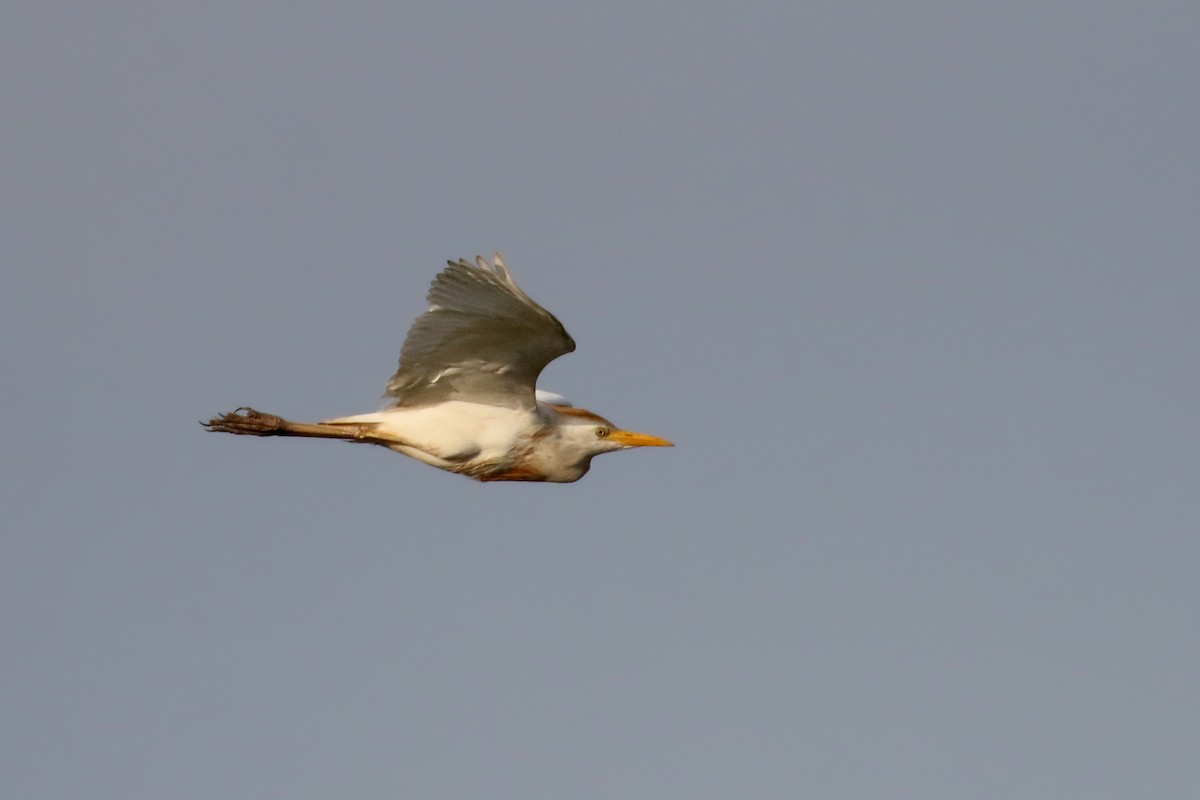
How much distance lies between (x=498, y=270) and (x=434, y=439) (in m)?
2.40

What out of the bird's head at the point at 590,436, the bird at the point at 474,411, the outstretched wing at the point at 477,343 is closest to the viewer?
the outstretched wing at the point at 477,343

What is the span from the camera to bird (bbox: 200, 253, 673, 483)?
15266 millimetres

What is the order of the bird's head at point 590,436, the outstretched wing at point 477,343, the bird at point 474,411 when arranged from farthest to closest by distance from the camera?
the bird's head at point 590,436 → the bird at point 474,411 → the outstretched wing at point 477,343

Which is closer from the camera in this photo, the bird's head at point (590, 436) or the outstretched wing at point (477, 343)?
the outstretched wing at point (477, 343)

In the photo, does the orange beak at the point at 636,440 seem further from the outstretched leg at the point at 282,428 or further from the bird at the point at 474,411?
the outstretched leg at the point at 282,428

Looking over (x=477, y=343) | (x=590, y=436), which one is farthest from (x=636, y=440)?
(x=477, y=343)

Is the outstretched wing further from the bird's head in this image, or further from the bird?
the bird's head

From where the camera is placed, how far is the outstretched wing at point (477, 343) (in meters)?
14.6

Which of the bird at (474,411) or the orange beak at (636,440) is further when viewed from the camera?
the orange beak at (636,440)

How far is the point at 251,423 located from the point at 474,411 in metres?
2.08

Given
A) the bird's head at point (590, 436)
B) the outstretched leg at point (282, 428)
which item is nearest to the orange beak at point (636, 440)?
the bird's head at point (590, 436)

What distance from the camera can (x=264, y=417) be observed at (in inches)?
641

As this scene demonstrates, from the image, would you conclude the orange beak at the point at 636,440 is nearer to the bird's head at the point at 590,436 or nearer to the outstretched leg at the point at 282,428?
the bird's head at the point at 590,436

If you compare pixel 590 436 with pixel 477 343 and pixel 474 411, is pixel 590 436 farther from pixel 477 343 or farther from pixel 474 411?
pixel 477 343
